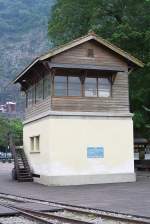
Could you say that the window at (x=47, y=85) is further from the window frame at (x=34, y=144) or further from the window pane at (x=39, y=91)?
the window frame at (x=34, y=144)

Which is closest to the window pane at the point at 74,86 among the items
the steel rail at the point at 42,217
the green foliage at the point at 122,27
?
the green foliage at the point at 122,27

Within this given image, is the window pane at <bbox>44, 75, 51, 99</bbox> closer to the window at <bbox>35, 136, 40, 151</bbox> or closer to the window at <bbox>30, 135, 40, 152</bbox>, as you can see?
the window at <bbox>30, 135, 40, 152</bbox>

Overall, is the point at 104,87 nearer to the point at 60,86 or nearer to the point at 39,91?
the point at 60,86

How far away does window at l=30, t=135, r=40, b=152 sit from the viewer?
29016 millimetres

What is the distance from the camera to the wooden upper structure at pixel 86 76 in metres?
26.0

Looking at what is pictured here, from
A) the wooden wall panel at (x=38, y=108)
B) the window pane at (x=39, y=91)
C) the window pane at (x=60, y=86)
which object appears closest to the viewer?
the window pane at (x=60, y=86)

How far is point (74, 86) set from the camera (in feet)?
87.2

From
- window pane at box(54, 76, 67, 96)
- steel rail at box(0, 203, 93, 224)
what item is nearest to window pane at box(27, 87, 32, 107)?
window pane at box(54, 76, 67, 96)

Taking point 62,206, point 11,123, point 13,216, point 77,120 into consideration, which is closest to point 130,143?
point 77,120

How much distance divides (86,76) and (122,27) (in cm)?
829

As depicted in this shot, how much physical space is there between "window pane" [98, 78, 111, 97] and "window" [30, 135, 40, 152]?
4675 millimetres

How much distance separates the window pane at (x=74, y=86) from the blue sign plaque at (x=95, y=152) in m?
3.11

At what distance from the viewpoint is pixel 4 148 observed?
352 feet

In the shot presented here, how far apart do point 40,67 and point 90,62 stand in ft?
10.5
